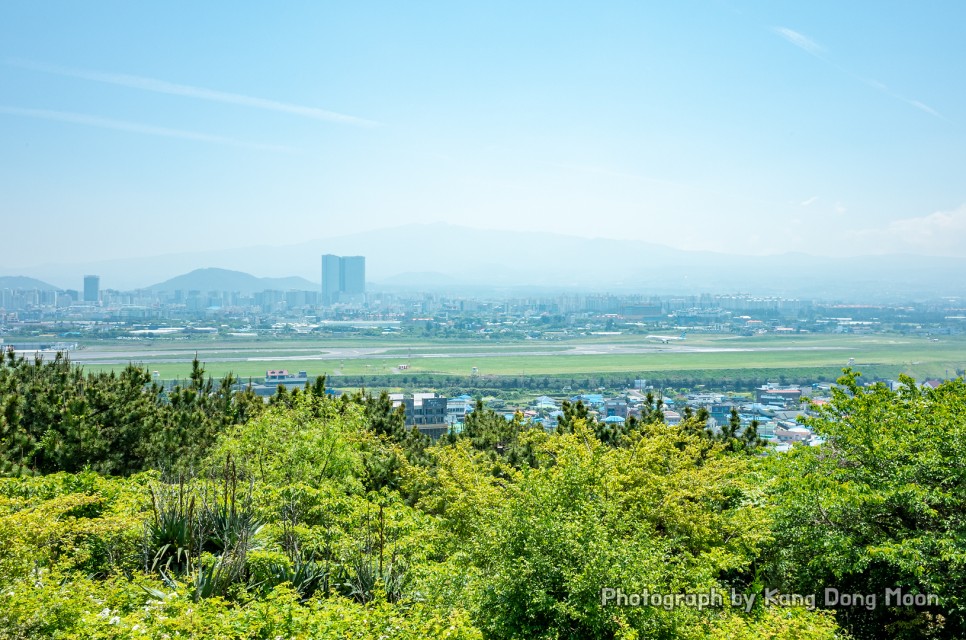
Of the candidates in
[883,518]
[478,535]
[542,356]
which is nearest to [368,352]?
[542,356]

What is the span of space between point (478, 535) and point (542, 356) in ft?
336

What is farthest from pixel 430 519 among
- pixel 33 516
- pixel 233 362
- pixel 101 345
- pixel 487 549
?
pixel 101 345

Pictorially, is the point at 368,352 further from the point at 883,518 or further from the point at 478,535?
the point at 883,518

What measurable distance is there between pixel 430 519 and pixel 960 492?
327 inches

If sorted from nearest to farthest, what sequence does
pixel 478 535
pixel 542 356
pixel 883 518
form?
pixel 478 535 → pixel 883 518 → pixel 542 356

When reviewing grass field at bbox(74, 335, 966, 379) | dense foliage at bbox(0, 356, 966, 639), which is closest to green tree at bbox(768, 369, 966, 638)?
dense foliage at bbox(0, 356, 966, 639)

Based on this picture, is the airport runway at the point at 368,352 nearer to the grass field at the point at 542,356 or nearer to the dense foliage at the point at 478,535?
the grass field at the point at 542,356

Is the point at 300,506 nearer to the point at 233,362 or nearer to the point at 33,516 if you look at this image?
the point at 33,516

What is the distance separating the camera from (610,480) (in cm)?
941

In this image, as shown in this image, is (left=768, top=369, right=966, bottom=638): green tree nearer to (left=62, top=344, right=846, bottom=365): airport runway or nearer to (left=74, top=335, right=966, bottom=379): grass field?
(left=74, top=335, right=966, bottom=379): grass field

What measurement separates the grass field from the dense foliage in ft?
219

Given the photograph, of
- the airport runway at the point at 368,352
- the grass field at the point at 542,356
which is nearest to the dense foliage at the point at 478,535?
the grass field at the point at 542,356

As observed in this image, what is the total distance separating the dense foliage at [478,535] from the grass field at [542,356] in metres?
66.9

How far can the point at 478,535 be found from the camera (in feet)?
29.6
